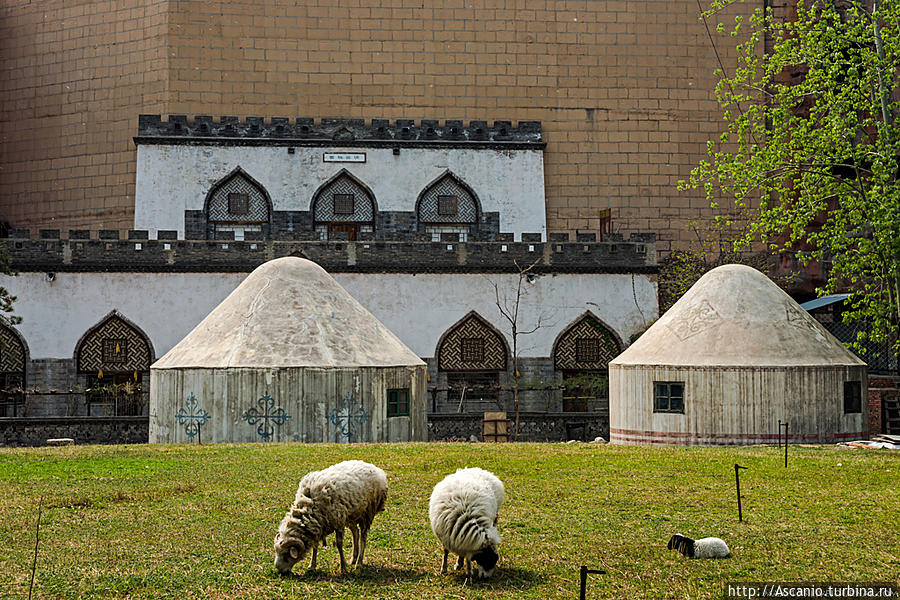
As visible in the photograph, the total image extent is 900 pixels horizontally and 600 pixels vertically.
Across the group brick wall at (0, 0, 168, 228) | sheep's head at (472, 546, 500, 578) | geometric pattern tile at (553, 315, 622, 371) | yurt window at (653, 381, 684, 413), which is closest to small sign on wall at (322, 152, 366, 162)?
brick wall at (0, 0, 168, 228)

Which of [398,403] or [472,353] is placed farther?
[472,353]

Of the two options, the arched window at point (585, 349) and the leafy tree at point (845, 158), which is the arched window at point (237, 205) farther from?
the leafy tree at point (845, 158)

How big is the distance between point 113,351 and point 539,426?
1350 centimetres

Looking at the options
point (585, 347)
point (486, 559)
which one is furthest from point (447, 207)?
point (486, 559)

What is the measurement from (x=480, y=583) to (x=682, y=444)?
13.6 metres

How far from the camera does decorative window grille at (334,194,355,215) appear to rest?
123 feet

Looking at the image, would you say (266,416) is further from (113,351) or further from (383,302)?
(113,351)

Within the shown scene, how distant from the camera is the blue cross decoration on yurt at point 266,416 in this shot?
2012cm

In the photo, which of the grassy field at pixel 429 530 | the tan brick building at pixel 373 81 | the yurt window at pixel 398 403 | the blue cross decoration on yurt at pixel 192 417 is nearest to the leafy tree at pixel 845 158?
the grassy field at pixel 429 530

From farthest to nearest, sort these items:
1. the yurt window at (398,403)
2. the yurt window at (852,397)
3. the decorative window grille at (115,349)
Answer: the decorative window grille at (115,349), the yurt window at (398,403), the yurt window at (852,397)

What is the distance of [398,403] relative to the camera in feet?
70.0

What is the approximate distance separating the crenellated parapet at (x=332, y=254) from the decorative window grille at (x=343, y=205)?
15.0 ft

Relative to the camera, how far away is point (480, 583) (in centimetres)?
782

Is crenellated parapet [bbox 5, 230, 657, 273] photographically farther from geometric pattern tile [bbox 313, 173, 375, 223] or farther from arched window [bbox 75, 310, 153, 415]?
geometric pattern tile [bbox 313, 173, 375, 223]
